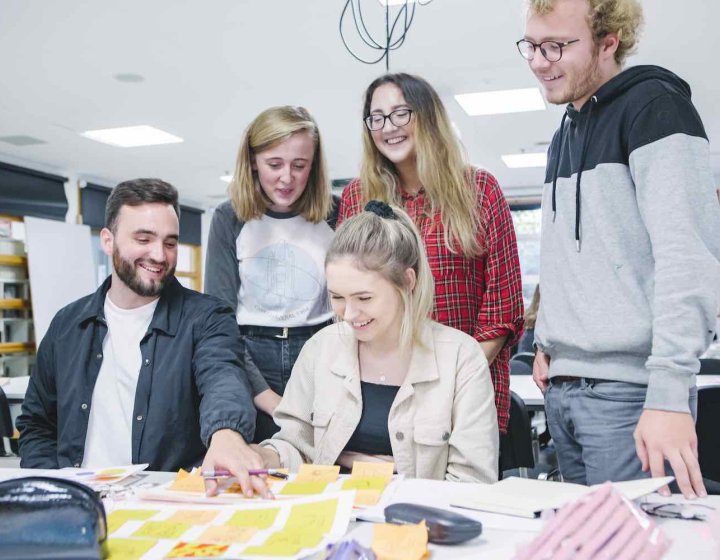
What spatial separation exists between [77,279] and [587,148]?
8.06 m

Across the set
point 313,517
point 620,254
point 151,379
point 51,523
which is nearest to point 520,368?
point 151,379

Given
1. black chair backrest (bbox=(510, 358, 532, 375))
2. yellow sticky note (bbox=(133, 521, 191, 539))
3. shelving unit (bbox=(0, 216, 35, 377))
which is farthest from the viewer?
shelving unit (bbox=(0, 216, 35, 377))

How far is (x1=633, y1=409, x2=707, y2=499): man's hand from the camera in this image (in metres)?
1.10

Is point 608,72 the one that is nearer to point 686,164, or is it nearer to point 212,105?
point 686,164

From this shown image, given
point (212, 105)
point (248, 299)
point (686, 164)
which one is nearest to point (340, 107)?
point (212, 105)

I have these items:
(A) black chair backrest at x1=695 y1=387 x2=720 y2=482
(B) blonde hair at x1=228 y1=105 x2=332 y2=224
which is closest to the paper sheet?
(B) blonde hair at x1=228 y1=105 x2=332 y2=224

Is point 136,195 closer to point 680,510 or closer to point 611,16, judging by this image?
point 611,16

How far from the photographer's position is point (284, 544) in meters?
0.94

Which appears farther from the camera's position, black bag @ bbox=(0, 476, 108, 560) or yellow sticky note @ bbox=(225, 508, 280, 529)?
yellow sticky note @ bbox=(225, 508, 280, 529)

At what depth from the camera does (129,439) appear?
177 centimetres

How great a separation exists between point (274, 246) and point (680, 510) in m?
1.32

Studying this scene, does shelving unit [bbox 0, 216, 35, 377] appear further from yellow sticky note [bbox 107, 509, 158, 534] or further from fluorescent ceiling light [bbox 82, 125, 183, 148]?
yellow sticky note [bbox 107, 509, 158, 534]

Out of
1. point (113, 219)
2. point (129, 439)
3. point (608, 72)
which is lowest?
point (129, 439)

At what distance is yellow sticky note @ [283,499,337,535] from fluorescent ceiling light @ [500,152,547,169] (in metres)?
7.26
